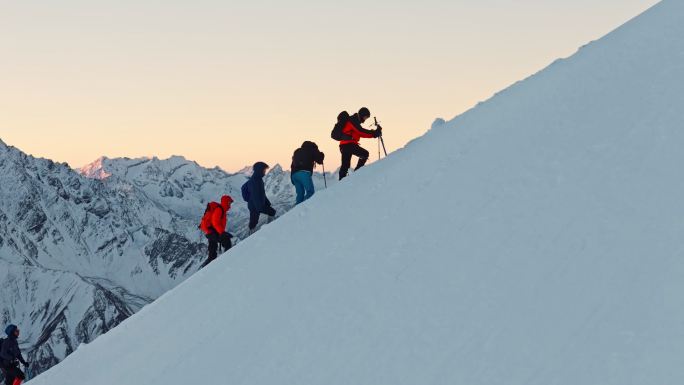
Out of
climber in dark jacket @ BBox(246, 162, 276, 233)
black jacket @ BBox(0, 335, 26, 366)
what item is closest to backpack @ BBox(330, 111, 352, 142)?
climber in dark jacket @ BBox(246, 162, 276, 233)

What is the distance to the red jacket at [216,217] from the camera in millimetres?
19953

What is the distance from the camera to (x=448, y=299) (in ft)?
33.1

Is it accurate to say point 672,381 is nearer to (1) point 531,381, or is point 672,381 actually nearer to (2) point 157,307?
(1) point 531,381

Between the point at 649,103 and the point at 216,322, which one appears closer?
the point at 216,322

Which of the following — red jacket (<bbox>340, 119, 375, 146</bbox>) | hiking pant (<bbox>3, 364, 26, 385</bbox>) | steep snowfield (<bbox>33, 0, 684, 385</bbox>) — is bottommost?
steep snowfield (<bbox>33, 0, 684, 385</bbox>)

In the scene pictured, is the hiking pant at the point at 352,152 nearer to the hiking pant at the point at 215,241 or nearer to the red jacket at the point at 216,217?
the red jacket at the point at 216,217

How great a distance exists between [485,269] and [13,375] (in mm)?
15412

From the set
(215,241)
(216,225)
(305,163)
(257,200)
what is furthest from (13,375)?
(305,163)

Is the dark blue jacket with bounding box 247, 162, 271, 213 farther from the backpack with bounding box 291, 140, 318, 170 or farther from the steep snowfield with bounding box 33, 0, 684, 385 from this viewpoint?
the steep snowfield with bounding box 33, 0, 684, 385

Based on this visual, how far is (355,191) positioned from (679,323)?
8418 millimetres

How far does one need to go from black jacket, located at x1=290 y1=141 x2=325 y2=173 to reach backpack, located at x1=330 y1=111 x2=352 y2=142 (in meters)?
0.56

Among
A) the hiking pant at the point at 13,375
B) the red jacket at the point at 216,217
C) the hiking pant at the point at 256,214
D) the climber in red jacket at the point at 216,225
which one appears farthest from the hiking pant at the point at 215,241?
the hiking pant at the point at 13,375

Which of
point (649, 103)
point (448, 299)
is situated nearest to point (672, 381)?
point (448, 299)

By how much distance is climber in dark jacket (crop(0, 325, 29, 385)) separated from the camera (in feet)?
67.9
